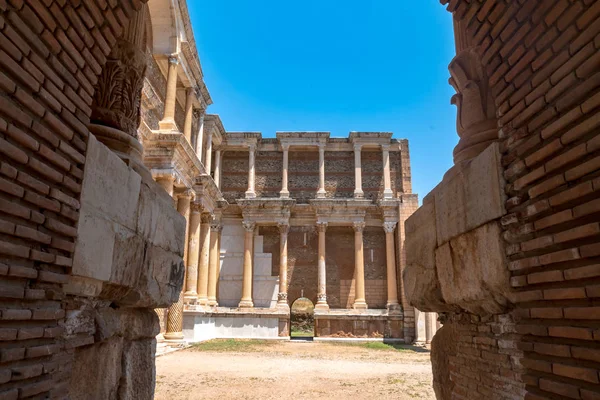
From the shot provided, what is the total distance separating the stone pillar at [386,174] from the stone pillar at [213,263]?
8911 millimetres

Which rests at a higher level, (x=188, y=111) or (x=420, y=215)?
(x=188, y=111)

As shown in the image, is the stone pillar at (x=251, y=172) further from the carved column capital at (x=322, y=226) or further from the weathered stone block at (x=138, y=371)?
the weathered stone block at (x=138, y=371)

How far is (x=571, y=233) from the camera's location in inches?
90.0

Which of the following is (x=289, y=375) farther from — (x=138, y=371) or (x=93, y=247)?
(x=93, y=247)

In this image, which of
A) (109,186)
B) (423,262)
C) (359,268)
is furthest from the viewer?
(359,268)

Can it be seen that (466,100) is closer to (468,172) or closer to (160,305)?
(468,172)

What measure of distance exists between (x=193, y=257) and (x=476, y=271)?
53.0 ft

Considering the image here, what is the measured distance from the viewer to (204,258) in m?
20.4

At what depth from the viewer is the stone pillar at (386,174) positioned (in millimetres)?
24281

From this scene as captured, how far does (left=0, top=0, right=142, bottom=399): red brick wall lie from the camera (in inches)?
86.4

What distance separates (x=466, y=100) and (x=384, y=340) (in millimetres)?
18891

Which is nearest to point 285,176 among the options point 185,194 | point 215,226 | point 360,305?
point 215,226

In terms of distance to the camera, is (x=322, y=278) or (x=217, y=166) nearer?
(x=322, y=278)

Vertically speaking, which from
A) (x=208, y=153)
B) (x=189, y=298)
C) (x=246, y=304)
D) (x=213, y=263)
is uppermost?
(x=208, y=153)
